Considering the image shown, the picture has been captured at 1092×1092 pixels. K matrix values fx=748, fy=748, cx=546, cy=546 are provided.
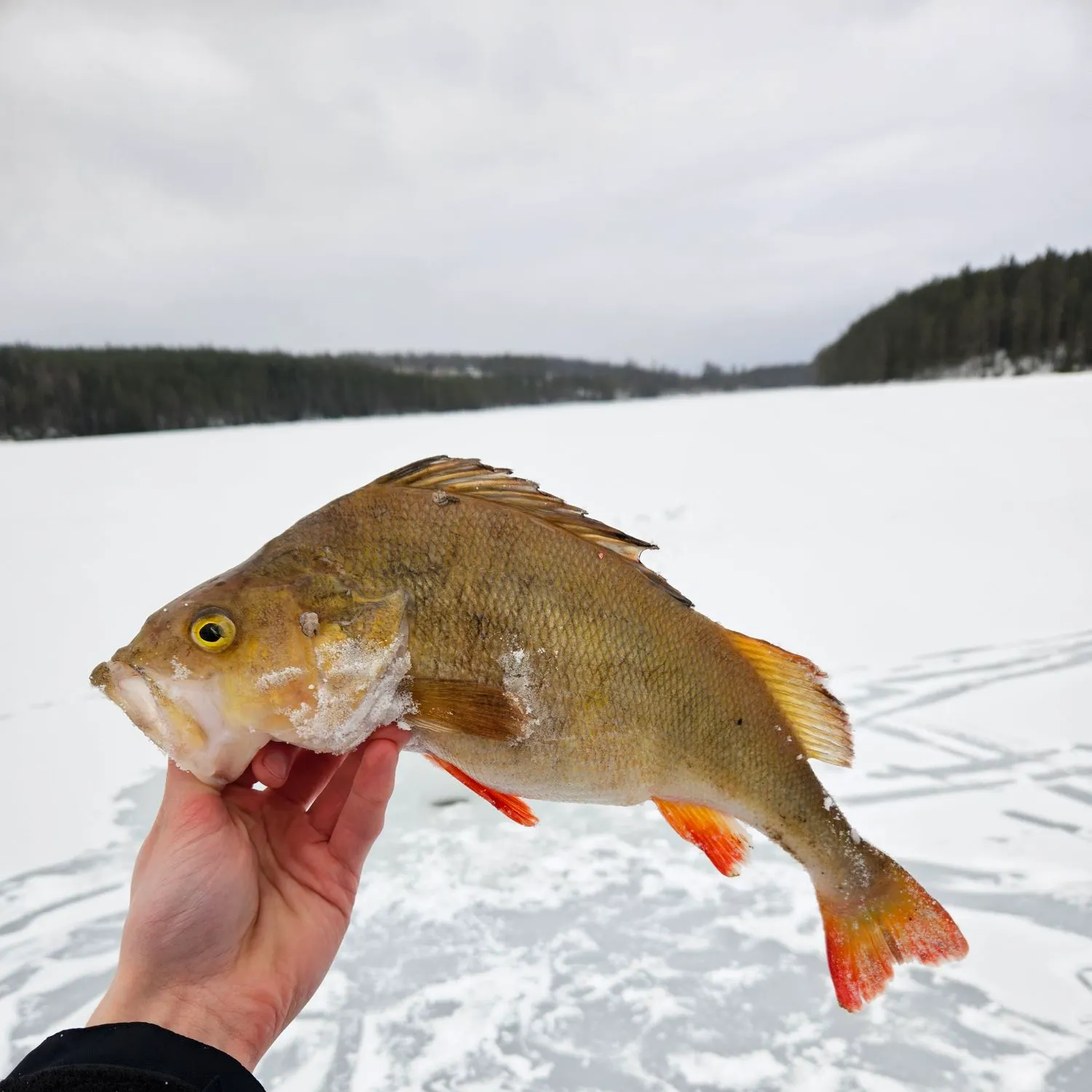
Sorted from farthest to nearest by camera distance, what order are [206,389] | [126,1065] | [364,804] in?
[206,389]
[364,804]
[126,1065]

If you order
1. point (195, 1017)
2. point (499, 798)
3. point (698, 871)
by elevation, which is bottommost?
point (698, 871)

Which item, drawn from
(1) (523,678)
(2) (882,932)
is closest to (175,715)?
(1) (523,678)

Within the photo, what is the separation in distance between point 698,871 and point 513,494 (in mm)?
2348

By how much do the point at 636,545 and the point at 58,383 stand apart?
57211 millimetres

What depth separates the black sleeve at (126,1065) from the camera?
4.18 feet

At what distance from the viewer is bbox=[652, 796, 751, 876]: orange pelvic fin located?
1.73m

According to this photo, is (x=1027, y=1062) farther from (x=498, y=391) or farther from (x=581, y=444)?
(x=498, y=391)

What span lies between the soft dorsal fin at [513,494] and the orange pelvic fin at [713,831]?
1.63ft

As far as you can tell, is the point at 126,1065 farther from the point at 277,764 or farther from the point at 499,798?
the point at 499,798

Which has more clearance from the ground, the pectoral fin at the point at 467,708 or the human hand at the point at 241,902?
the pectoral fin at the point at 467,708

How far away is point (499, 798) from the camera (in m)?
1.73

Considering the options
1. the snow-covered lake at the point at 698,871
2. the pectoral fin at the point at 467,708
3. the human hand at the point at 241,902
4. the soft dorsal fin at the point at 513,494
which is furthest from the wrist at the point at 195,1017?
the soft dorsal fin at the point at 513,494

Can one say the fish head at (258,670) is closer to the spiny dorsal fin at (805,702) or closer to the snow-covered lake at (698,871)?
the spiny dorsal fin at (805,702)

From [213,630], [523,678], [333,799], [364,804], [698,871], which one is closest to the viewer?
[213,630]
